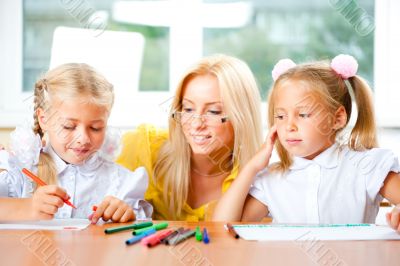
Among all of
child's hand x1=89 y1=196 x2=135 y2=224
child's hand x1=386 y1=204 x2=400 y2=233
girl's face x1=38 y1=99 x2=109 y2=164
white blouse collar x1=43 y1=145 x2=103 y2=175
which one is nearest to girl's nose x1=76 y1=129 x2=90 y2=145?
girl's face x1=38 y1=99 x2=109 y2=164

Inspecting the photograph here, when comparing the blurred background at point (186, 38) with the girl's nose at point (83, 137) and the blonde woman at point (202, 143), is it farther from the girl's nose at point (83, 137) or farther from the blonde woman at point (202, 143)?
the girl's nose at point (83, 137)

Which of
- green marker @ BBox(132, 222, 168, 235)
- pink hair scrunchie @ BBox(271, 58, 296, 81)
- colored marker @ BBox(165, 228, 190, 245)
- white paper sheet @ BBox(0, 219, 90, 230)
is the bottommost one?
white paper sheet @ BBox(0, 219, 90, 230)

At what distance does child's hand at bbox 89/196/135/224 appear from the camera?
131 cm

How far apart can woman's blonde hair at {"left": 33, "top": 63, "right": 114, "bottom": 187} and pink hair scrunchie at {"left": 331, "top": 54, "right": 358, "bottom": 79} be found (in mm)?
653

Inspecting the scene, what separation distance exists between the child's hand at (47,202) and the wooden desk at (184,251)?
0.13m

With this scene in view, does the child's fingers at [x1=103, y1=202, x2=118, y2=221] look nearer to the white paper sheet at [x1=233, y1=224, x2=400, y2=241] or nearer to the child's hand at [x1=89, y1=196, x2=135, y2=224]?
the child's hand at [x1=89, y1=196, x2=135, y2=224]

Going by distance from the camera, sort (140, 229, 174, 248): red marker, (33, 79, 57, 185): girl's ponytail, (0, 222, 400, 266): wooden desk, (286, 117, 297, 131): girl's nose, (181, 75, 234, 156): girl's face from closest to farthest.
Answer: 1. (0, 222, 400, 266): wooden desk
2. (140, 229, 174, 248): red marker
3. (286, 117, 297, 131): girl's nose
4. (33, 79, 57, 185): girl's ponytail
5. (181, 75, 234, 156): girl's face

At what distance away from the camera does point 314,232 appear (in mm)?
1196

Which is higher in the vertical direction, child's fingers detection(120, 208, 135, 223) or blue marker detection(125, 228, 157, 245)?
blue marker detection(125, 228, 157, 245)

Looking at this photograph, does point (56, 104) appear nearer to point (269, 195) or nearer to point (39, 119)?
point (39, 119)

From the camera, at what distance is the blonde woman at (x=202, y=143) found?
182cm

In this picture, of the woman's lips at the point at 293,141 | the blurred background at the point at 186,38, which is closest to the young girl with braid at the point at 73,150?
the woman's lips at the point at 293,141

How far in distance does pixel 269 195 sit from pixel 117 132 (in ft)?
1.69

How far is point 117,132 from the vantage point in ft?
5.96
